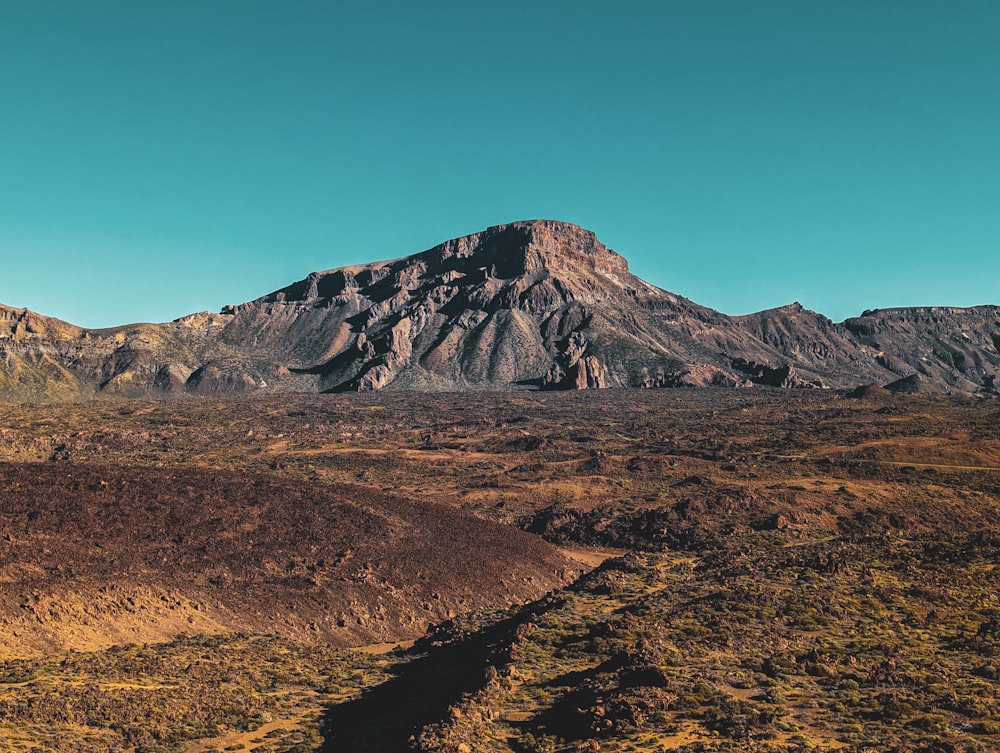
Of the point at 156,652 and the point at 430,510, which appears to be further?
the point at 430,510

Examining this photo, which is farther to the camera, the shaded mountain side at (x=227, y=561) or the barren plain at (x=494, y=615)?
the shaded mountain side at (x=227, y=561)

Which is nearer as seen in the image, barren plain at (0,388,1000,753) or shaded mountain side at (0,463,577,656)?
barren plain at (0,388,1000,753)

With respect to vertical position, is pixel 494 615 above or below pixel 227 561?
below

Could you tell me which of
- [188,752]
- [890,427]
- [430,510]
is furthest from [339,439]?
A: [188,752]

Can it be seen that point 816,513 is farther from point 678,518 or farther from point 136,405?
point 136,405
